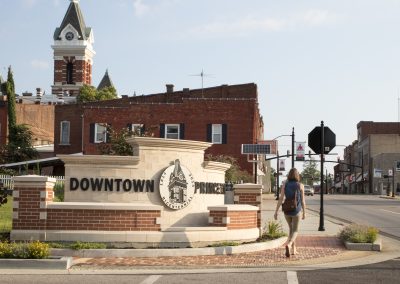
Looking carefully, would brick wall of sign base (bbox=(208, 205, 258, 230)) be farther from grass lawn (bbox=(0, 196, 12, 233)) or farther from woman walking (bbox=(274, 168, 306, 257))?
grass lawn (bbox=(0, 196, 12, 233))

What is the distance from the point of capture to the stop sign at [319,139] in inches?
855

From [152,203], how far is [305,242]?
420cm

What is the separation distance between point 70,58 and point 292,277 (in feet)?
397

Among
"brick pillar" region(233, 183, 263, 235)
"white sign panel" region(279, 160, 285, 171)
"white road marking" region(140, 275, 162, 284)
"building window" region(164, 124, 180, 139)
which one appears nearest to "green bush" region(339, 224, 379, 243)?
"brick pillar" region(233, 183, 263, 235)

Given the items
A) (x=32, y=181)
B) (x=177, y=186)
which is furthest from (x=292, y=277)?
(x=32, y=181)

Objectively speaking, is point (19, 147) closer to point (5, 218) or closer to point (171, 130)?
point (171, 130)

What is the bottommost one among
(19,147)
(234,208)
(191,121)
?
(234,208)

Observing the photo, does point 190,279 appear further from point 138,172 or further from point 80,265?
point 138,172

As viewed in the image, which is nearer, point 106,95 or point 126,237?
point 126,237

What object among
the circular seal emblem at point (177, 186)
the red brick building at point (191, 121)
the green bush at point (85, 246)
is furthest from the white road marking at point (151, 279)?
the red brick building at point (191, 121)

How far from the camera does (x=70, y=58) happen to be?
421 ft

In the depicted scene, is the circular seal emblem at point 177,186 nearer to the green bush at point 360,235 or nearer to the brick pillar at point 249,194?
the brick pillar at point 249,194

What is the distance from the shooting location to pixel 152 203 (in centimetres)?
1555

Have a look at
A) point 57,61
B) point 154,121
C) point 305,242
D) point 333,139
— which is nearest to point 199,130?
point 154,121
